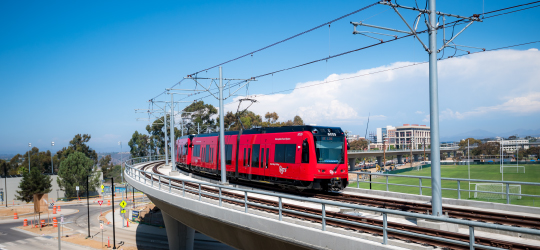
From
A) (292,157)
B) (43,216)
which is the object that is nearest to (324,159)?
(292,157)

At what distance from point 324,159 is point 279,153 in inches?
98.0

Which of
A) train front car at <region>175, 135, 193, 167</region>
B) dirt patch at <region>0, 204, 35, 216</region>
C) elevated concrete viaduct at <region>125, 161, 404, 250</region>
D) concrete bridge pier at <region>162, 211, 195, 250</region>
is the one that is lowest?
dirt patch at <region>0, 204, 35, 216</region>

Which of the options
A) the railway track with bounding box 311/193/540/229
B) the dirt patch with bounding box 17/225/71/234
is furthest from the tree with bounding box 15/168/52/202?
the railway track with bounding box 311/193/540/229

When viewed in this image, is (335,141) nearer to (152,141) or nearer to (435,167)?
(435,167)

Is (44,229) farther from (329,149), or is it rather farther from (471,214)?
(471,214)

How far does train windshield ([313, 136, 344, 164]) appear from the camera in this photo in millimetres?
16297

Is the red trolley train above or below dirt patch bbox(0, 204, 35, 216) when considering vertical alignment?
above

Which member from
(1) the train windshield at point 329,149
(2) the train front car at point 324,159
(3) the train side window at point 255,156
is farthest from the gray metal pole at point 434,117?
(3) the train side window at point 255,156

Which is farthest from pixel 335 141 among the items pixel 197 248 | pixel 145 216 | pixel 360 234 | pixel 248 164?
pixel 145 216

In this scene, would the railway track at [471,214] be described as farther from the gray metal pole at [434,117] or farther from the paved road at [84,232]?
the paved road at [84,232]

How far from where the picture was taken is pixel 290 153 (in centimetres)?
1712

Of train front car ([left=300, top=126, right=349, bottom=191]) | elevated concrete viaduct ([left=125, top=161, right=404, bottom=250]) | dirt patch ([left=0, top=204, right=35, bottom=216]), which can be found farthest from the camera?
dirt patch ([left=0, top=204, right=35, bottom=216])

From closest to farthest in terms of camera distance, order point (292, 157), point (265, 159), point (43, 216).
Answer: point (292, 157) < point (265, 159) < point (43, 216)

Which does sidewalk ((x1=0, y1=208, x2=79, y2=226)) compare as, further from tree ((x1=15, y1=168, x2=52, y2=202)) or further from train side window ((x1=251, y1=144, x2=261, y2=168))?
train side window ((x1=251, y1=144, x2=261, y2=168))
